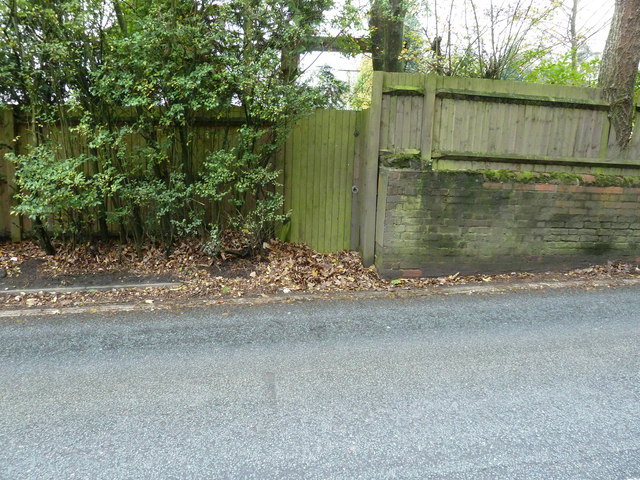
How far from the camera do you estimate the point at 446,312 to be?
4.79 metres

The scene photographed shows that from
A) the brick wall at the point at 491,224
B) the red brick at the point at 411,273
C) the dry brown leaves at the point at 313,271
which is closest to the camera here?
the dry brown leaves at the point at 313,271

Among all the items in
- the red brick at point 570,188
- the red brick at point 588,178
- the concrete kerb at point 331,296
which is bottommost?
the concrete kerb at point 331,296

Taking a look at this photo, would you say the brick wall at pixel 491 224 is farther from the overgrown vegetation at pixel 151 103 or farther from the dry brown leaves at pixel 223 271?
the overgrown vegetation at pixel 151 103

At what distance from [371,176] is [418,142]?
0.75 meters

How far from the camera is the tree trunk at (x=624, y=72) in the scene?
20.4ft

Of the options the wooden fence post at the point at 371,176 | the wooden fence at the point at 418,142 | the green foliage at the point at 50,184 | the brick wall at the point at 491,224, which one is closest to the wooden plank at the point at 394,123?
the wooden fence at the point at 418,142

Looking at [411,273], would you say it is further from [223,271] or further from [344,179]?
[223,271]

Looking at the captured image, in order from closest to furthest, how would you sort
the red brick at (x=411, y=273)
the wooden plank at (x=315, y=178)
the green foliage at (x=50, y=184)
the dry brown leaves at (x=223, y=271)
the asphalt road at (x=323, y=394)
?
the asphalt road at (x=323, y=394) → the green foliage at (x=50, y=184) → the dry brown leaves at (x=223, y=271) → the red brick at (x=411, y=273) → the wooden plank at (x=315, y=178)

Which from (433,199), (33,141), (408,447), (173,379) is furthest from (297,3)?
(408,447)

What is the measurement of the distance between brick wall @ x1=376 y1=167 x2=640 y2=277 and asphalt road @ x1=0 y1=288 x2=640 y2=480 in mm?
1264

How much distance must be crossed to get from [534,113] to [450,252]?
7.23ft

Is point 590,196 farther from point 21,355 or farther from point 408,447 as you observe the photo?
point 21,355

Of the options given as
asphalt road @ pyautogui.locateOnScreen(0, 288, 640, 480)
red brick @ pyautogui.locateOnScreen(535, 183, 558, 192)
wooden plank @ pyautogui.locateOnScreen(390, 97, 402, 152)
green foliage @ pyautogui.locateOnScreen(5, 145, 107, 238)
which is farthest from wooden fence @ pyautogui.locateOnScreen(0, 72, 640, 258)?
asphalt road @ pyautogui.locateOnScreen(0, 288, 640, 480)

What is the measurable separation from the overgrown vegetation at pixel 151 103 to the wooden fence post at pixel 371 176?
72cm
